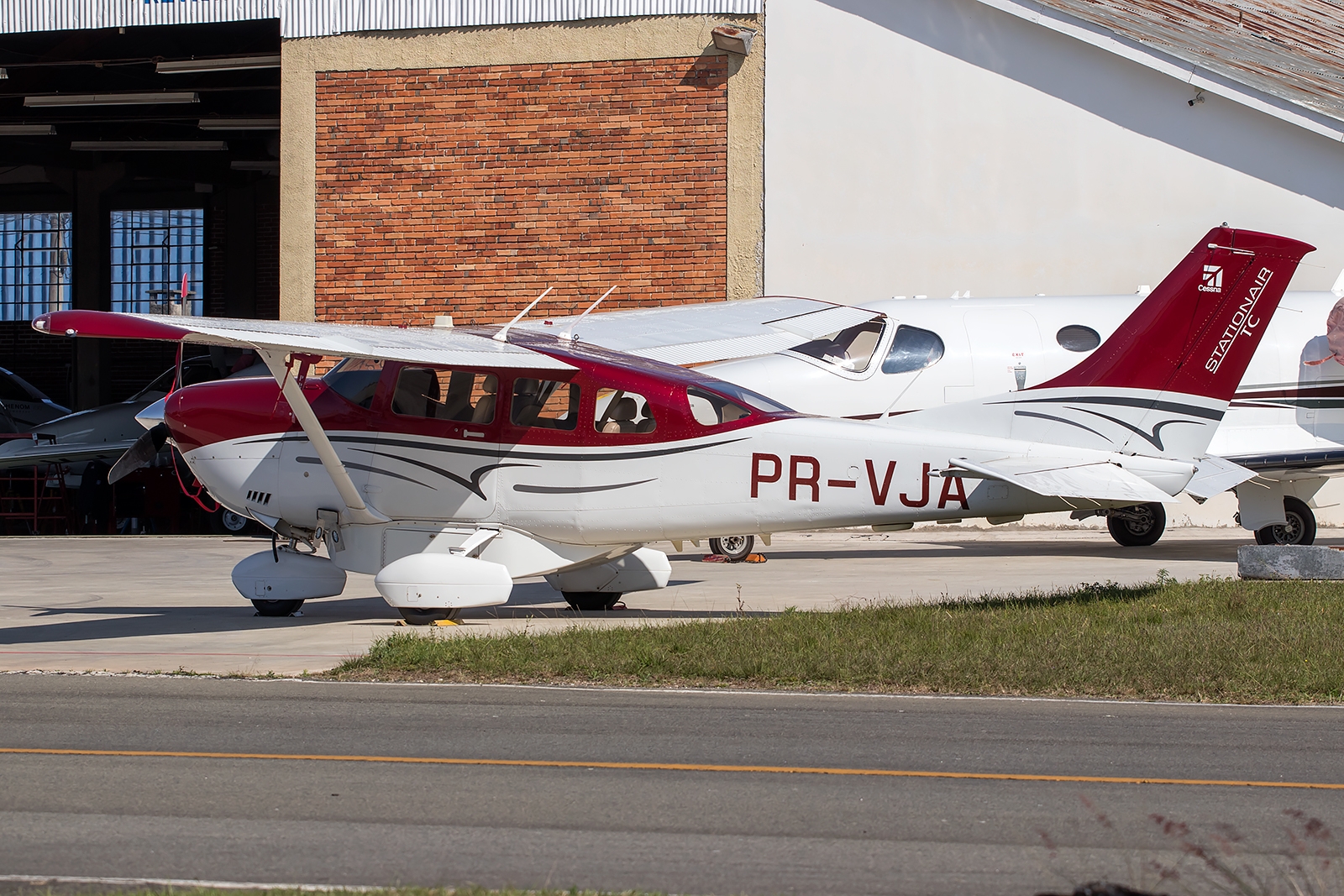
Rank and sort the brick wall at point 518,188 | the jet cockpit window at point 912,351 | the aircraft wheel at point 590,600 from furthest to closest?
the brick wall at point 518,188
the jet cockpit window at point 912,351
the aircraft wheel at point 590,600

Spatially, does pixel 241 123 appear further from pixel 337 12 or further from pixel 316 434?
pixel 316 434

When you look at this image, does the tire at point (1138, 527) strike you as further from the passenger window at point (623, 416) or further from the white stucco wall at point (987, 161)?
the passenger window at point (623, 416)

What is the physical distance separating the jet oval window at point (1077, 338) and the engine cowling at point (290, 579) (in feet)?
33.0

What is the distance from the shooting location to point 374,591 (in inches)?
594

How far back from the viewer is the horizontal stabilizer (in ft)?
45.5

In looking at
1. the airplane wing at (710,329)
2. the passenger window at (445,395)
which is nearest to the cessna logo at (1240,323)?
the airplane wing at (710,329)

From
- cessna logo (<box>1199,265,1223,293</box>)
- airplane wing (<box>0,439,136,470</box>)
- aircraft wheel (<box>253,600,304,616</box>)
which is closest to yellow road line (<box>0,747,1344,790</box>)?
aircraft wheel (<box>253,600,304,616</box>)

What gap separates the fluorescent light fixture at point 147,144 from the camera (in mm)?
34125

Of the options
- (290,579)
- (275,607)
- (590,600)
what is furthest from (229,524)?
(590,600)

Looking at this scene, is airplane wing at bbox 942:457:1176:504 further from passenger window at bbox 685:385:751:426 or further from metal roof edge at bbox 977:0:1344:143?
metal roof edge at bbox 977:0:1344:143

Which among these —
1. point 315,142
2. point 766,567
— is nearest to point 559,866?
point 766,567

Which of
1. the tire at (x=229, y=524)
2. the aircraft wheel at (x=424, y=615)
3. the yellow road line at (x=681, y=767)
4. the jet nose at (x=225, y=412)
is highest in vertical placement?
the jet nose at (x=225, y=412)

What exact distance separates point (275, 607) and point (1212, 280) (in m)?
8.89

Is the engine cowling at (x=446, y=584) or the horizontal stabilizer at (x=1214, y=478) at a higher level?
the horizontal stabilizer at (x=1214, y=478)
